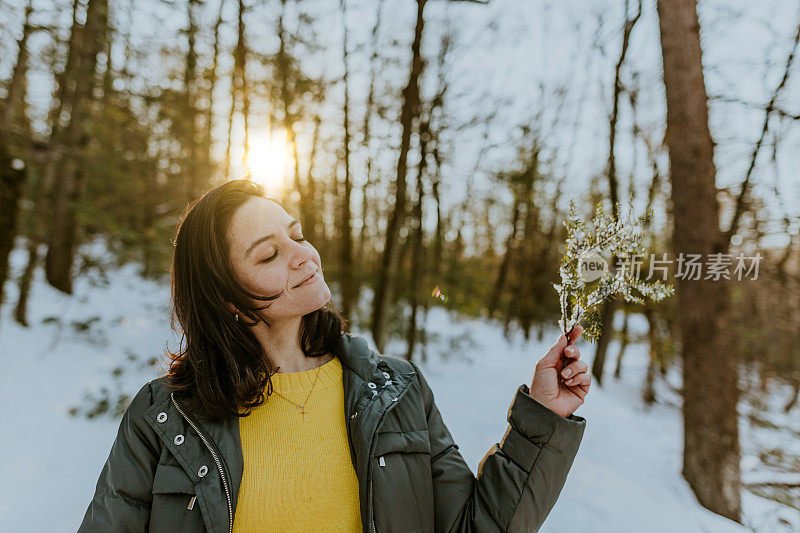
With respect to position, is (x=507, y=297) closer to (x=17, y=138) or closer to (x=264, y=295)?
(x=17, y=138)

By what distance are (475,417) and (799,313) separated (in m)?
3.86

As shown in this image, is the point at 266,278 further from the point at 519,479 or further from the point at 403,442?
the point at 519,479

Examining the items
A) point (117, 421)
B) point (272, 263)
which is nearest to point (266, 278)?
point (272, 263)

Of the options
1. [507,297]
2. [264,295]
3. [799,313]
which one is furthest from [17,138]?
[507,297]

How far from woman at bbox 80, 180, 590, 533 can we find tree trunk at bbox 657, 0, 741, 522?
271cm

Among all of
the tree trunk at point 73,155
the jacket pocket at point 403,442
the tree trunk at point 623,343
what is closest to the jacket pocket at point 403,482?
the jacket pocket at point 403,442

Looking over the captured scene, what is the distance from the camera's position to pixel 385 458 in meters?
1.35

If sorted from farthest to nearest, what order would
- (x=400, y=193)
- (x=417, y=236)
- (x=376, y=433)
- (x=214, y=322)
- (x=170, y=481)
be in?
1. (x=417, y=236)
2. (x=400, y=193)
3. (x=214, y=322)
4. (x=376, y=433)
5. (x=170, y=481)

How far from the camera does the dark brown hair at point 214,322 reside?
1.37 meters

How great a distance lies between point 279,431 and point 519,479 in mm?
766

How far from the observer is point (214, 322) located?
4.79 ft

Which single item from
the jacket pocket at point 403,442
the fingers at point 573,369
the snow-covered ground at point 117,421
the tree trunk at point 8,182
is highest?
the tree trunk at point 8,182

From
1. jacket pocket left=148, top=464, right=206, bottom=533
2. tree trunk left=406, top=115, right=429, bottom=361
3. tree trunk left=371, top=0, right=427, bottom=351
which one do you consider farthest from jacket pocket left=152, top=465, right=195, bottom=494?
tree trunk left=406, top=115, right=429, bottom=361

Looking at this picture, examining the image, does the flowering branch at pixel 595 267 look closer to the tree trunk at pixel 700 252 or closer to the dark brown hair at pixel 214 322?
the dark brown hair at pixel 214 322
